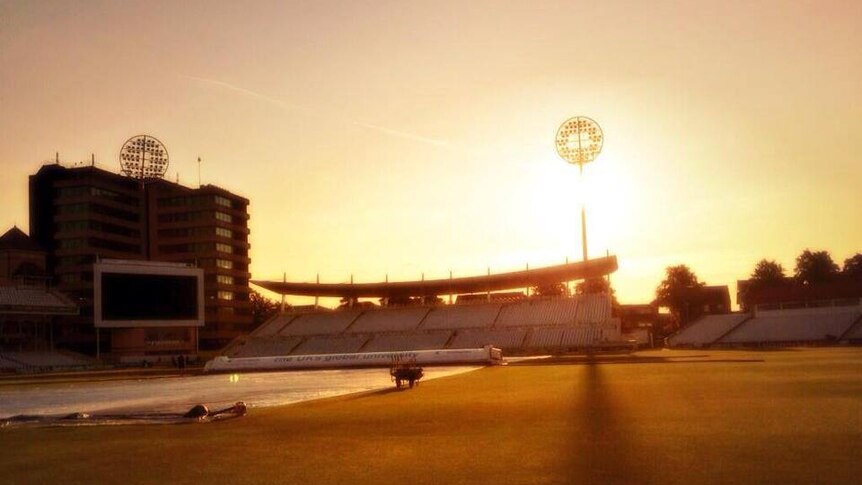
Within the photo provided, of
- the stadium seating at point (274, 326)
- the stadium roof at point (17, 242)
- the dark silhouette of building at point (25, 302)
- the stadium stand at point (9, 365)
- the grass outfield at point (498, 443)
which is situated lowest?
the stadium stand at point (9, 365)

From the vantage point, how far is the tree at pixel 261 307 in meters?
152

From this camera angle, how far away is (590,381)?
33500mm

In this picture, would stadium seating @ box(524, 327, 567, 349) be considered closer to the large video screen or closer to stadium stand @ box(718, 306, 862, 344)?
stadium stand @ box(718, 306, 862, 344)

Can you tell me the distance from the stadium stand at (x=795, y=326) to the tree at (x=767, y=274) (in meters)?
56.0

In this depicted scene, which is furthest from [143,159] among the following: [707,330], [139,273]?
[707,330]

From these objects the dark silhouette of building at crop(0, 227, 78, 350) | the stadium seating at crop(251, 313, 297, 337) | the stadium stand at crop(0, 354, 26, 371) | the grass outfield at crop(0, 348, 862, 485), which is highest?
the dark silhouette of building at crop(0, 227, 78, 350)

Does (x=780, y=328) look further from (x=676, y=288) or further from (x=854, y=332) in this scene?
(x=676, y=288)

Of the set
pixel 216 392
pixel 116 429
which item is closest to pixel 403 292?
pixel 216 392

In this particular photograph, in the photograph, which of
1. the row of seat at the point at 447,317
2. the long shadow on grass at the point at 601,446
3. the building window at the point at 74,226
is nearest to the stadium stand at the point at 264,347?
the row of seat at the point at 447,317

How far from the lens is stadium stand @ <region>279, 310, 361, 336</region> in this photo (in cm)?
9956

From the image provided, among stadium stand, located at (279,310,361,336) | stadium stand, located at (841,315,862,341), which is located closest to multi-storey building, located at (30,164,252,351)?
stadium stand, located at (279,310,361,336)

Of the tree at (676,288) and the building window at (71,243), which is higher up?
the building window at (71,243)

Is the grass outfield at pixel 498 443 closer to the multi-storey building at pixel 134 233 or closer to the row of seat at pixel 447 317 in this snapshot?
the row of seat at pixel 447 317

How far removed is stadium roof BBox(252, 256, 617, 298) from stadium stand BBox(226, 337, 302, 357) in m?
7.90
